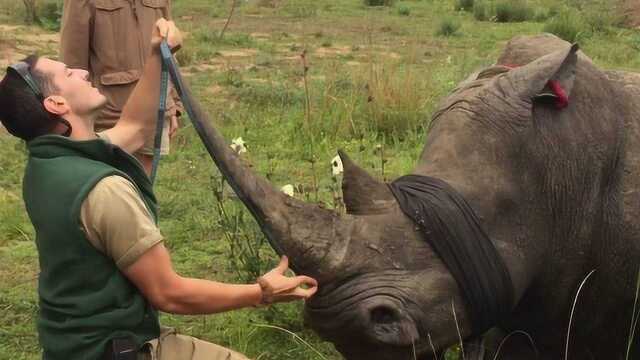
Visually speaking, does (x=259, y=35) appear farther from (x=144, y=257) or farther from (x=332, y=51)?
(x=144, y=257)

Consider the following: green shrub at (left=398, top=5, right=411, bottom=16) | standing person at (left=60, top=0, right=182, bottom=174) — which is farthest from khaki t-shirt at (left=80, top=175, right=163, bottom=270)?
green shrub at (left=398, top=5, right=411, bottom=16)

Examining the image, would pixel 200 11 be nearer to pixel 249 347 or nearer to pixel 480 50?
pixel 480 50

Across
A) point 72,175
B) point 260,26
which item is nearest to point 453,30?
point 260,26

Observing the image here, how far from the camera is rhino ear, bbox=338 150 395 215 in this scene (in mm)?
3648

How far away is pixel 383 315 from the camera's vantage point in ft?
11.4

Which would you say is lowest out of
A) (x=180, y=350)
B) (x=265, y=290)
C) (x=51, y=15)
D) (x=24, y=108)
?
(x=51, y=15)

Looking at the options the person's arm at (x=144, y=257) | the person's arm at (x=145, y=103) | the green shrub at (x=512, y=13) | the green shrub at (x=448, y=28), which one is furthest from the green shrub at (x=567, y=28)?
the person's arm at (x=144, y=257)

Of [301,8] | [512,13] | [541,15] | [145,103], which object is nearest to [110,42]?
[145,103]

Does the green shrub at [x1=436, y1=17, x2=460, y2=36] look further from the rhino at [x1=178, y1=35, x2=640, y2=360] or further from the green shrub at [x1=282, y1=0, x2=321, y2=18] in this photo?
the rhino at [x1=178, y1=35, x2=640, y2=360]

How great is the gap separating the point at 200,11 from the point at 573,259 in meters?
15.9

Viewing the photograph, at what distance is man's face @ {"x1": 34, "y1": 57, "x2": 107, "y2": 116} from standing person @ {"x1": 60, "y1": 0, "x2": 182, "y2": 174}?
2137 millimetres

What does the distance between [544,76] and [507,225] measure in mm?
536

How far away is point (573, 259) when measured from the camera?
13.1 ft

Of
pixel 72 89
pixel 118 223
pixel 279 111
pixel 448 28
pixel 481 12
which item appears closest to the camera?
pixel 118 223
